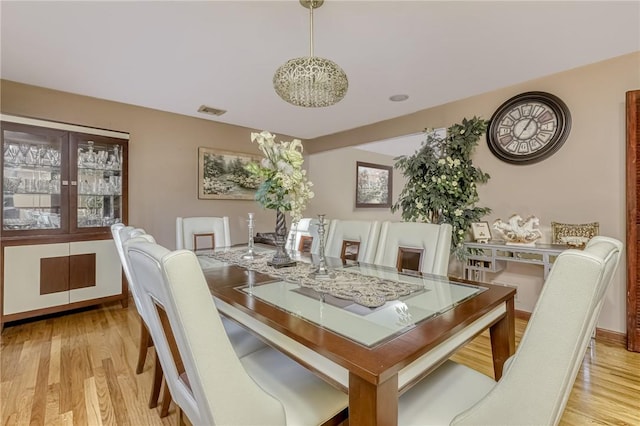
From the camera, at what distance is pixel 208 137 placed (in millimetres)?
4105

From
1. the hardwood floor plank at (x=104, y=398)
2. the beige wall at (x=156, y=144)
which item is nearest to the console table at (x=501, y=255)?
the hardwood floor plank at (x=104, y=398)

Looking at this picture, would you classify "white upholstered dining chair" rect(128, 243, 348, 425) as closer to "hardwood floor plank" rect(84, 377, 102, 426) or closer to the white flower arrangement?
the white flower arrangement

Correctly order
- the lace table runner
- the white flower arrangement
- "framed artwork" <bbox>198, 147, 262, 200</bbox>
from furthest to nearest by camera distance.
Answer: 1. "framed artwork" <bbox>198, 147, 262, 200</bbox>
2. the white flower arrangement
3. the lace table runner

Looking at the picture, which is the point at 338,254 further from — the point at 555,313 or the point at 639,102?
the point at 639,102

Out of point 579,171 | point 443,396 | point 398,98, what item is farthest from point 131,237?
point 579,171

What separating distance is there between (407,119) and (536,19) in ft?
6.32

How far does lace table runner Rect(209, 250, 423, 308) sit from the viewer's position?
121 centimetres

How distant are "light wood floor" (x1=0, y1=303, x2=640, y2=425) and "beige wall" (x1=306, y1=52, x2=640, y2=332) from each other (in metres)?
0.58

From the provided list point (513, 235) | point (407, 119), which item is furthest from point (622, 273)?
point (407, 119)

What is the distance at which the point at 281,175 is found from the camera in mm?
1658

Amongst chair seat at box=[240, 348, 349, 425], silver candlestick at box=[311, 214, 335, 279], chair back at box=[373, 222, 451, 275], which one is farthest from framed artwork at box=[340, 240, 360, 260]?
chair seat at box=[240, 348, 349, 425]

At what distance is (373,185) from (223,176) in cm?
318

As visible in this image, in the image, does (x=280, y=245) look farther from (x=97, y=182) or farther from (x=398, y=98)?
(x=97, y=182)

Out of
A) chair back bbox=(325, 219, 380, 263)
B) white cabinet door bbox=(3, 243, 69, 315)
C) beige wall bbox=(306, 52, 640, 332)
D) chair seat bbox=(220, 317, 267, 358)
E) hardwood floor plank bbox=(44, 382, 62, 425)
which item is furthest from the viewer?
white cabinet door bbox=(3, 243, 69, 315)
